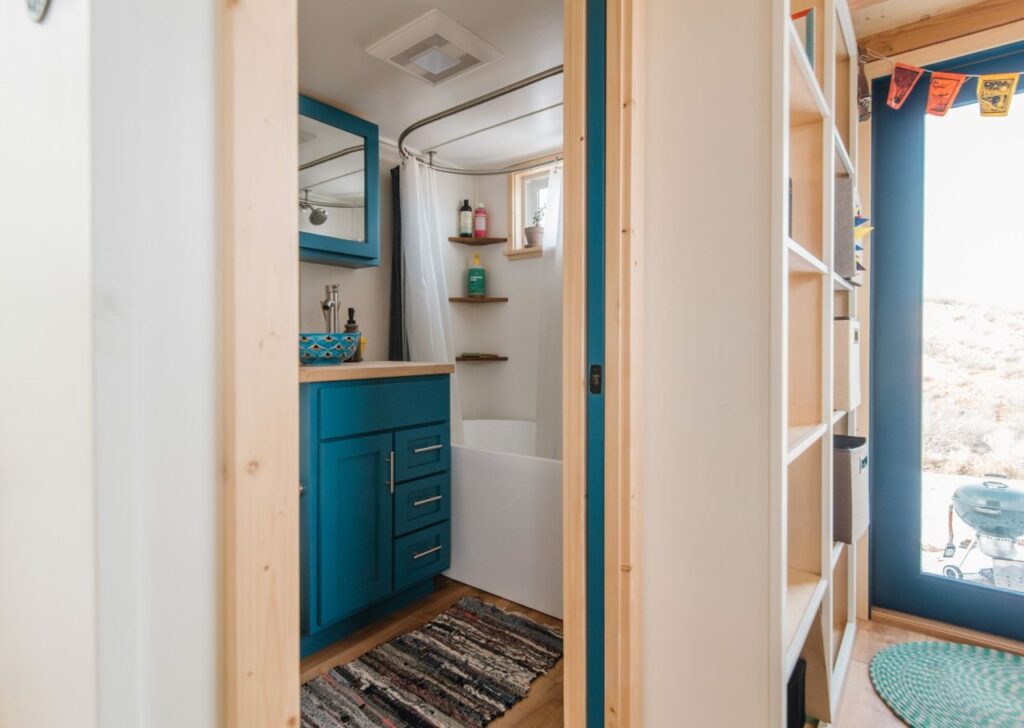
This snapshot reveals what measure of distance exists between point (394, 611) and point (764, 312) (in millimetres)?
1940

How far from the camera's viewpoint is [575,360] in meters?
1.25

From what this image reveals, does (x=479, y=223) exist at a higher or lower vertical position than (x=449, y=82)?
lower

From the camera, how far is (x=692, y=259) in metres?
1.16

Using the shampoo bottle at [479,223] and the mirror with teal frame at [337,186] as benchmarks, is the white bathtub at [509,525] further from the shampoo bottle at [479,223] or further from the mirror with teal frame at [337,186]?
the shampoo bottle at [479,223]

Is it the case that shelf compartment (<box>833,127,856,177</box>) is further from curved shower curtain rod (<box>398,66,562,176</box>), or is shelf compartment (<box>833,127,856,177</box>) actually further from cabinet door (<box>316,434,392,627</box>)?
cabinet door (<box>316,434,392,627</box>)

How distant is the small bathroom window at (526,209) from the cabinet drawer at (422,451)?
1.36 meters

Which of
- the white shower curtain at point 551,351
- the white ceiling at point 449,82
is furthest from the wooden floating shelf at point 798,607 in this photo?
the white ceiling at point 449,82

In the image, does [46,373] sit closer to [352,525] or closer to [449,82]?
[352,525]

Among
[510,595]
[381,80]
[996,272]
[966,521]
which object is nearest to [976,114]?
[996,272]

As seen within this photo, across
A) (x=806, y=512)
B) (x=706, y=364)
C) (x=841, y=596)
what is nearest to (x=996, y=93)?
(x=806, y=512)

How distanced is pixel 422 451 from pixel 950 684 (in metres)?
1.98

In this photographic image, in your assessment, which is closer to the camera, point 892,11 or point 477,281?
point 892,11

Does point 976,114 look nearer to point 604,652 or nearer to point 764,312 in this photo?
point 764,312

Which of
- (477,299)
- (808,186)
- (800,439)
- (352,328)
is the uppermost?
(808,186)
